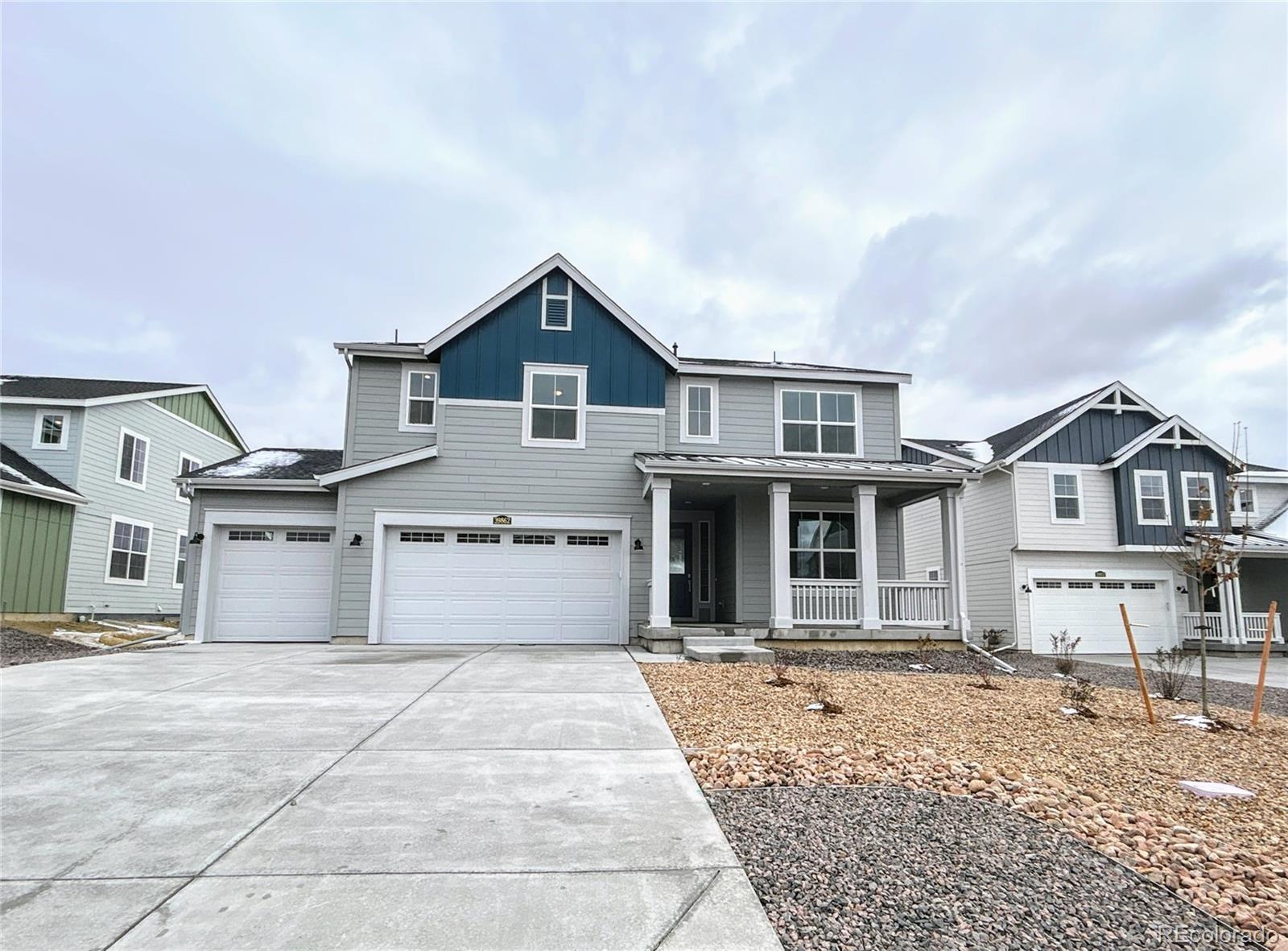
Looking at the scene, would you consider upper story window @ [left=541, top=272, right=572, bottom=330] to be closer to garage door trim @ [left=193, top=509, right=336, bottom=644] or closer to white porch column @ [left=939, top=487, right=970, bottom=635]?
garage door trim @ [left=193, top=509, right=336, bottom=644]

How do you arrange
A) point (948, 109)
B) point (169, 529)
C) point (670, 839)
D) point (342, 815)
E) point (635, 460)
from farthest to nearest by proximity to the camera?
point (169, 529)
point (635, 460)
point (948, 109)
point (342, 815)
point (670, 839)

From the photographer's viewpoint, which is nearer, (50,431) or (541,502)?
(541,502)

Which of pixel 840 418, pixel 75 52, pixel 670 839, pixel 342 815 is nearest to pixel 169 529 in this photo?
pixel 75 52

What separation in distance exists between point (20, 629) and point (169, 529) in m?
6.90

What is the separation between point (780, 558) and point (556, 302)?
21.7 feet

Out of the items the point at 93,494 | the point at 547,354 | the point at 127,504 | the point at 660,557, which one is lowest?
the point at 660,557

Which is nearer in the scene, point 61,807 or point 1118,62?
point 61,807

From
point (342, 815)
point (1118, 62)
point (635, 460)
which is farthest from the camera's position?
point (635, 460)

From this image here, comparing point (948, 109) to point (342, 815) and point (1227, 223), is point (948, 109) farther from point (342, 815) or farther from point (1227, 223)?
point (342, 815)

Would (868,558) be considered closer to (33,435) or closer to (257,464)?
(257,464)

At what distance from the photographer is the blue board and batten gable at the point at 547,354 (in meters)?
13.2

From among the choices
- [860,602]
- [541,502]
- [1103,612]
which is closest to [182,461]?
[541,502]

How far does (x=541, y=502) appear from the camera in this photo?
1302 cm

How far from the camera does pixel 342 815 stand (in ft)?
11.8
